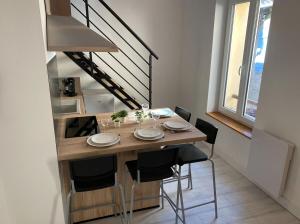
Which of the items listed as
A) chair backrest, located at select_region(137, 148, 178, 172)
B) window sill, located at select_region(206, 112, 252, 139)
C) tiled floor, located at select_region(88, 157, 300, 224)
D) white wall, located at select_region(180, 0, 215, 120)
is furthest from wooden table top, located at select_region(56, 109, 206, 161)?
white wall, located at select_region(180, 0, 215, 120)

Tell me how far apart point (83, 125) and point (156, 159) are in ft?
3.29

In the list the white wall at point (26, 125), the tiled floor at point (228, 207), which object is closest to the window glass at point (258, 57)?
the tiled floor at point (228, 207)

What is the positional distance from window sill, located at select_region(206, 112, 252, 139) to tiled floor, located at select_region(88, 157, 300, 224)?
571 mm

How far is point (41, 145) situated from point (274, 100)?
2.29m

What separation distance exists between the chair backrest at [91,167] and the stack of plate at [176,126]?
0.65m

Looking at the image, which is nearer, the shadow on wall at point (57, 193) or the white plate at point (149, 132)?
the shadow on wall at point (57, 193)

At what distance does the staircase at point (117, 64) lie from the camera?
10.8 ft

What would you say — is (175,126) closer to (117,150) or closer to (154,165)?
(154,165)

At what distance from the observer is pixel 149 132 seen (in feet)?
6.41

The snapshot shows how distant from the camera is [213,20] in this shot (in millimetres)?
3316

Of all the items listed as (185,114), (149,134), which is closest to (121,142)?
(149,134)

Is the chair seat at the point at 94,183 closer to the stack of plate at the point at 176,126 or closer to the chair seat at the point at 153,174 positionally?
the chair seat at the point at 153,174

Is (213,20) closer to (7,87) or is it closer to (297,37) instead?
(297,37)

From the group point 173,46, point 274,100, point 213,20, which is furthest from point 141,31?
point 274,100
